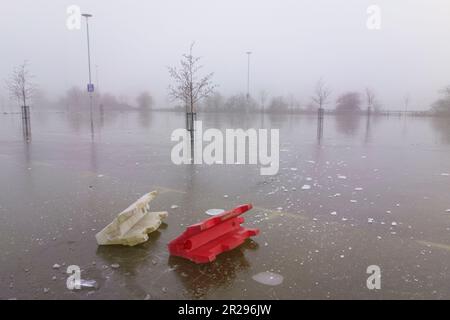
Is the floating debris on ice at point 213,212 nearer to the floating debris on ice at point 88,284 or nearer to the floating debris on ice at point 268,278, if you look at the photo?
the floating debris on ice at point 268,278

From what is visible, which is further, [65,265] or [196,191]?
[196,191]

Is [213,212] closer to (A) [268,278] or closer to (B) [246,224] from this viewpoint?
(B) [246,224]

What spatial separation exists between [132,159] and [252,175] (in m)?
4.27

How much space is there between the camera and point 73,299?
127 inches

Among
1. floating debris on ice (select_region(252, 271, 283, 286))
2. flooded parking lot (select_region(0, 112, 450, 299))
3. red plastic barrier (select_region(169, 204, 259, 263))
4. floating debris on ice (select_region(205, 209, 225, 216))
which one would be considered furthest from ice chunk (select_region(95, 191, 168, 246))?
floating debris on ice (select_region(252, 271, 283, 286))

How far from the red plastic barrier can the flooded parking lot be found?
10cm

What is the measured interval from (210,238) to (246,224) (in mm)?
978

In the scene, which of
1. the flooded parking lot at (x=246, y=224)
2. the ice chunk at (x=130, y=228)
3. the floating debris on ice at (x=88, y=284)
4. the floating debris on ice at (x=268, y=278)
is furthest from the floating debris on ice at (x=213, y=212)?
the floating debris on ice at (x=88, y=284)

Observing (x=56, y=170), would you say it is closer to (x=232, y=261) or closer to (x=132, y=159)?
(x=132, y=159)

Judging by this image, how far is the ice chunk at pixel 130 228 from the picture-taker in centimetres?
446

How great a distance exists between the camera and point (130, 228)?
474 centimetres

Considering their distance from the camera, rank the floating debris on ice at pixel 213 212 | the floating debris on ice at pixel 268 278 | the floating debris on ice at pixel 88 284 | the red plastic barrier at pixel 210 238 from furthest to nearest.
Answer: the floating debris on ice at pixel 213 212 < the red plastic barrier at pixel 210 238 < the floating debris on ice at pixel 268 278 < the floating debris on ice at pixel 88 284

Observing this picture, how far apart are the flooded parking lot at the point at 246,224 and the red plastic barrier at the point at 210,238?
0.34 ft
